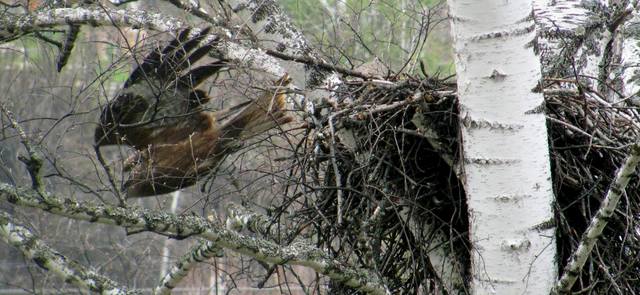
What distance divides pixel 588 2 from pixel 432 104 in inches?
48.3

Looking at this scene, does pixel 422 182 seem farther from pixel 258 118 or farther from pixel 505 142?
pixel 258 118

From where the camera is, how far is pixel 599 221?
7.89 feet

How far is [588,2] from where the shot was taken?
3848 millimetres

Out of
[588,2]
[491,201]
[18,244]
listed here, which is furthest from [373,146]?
[588,2]

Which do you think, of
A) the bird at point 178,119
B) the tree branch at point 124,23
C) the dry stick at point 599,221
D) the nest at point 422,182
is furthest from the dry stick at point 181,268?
the dry stick at point 599,221

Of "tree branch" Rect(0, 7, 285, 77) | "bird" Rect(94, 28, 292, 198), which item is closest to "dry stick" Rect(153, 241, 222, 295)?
"bird" Rect(94, 28, 292, 198)

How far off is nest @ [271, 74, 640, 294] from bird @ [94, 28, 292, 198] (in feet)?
1.40

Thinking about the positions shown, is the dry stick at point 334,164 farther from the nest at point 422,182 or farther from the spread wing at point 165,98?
Result: the spread wing at point 165,98

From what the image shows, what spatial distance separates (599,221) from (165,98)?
199cm

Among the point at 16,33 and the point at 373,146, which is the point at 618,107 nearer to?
the point at 373,146

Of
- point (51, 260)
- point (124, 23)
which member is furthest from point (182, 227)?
point (124, 23)

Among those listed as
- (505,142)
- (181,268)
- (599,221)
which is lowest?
(181,268)

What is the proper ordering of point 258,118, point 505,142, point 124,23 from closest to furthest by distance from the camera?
point 505,142, point 124,23, point 258,118

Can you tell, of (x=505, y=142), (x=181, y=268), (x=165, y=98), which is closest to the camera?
(x=505, y=142)
